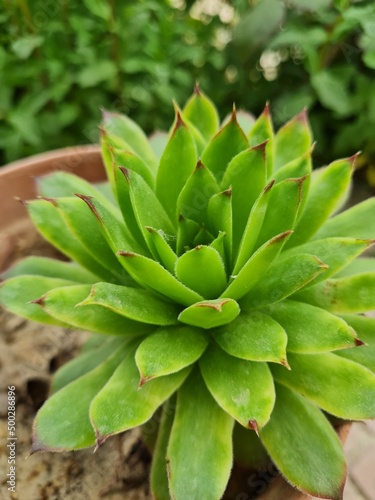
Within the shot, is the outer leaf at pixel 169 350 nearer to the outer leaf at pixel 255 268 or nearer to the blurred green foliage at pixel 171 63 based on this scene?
the outer leaf at pixel 255 268

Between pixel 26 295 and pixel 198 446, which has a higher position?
pixel 26 295

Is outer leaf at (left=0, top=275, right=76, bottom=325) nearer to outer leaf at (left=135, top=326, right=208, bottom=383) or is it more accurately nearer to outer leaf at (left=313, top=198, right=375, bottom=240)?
outer leaf at (left=135, top=326, right=208, bottom=383)

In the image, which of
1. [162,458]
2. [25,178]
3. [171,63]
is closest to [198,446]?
[162,458]

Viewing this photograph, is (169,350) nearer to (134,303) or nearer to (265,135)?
(134,303)

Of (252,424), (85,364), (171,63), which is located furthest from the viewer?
(171,63)

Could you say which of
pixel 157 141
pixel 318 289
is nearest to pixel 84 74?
pixel 157 141

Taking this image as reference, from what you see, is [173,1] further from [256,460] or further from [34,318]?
[256,460]
